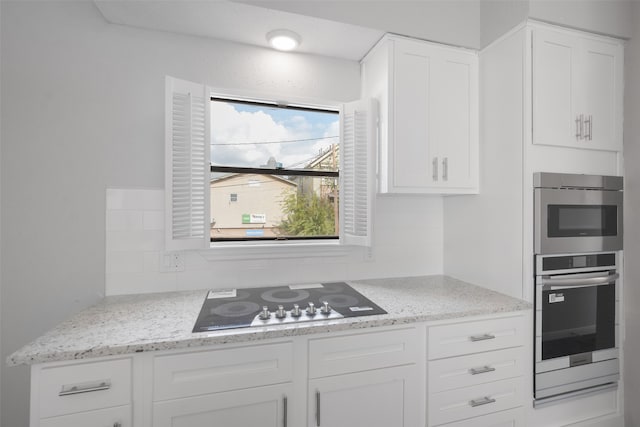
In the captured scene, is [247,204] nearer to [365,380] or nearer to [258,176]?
[258,176]

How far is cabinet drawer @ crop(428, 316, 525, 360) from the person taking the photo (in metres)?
1.54

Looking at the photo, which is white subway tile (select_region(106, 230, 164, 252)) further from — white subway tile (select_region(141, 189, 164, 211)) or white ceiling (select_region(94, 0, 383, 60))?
white ceiling (select_region(94, 0, 383, 60))

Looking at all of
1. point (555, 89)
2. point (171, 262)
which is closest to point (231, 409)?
point (171, 262)

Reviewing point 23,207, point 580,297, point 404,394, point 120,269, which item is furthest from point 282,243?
point 580,297

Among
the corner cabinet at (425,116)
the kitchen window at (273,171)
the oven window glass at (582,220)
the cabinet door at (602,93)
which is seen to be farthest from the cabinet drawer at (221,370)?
the cabinet door at (602,93)

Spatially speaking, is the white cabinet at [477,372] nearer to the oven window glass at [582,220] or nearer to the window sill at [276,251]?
the oven window glass at [582,220]

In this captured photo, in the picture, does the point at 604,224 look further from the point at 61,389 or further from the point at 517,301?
the point at 61,389

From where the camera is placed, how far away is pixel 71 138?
1713 mm

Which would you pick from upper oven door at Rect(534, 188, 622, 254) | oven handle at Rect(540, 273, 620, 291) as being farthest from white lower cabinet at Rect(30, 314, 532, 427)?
upper oven door at Rect(534, 188, 622, 254)

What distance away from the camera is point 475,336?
1598 mm

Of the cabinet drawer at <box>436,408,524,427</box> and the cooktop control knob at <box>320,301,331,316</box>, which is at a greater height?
the cooktop control knob at <box>320,301,331,316</box>

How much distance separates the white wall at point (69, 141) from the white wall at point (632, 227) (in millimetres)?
2410

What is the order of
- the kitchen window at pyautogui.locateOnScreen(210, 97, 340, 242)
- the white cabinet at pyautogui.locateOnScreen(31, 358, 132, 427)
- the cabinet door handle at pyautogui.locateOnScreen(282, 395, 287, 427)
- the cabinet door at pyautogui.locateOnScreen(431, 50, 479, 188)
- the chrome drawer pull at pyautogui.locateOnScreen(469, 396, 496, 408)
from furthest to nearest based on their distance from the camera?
the kitchen window at pyautogui.locateOnScreen(210, 97, 340, 242)
the cabinet door at pyautogui.locateOnScreen(431, 50, 479, 188)
the chrome drawer pull at pyautogui.locateOnScreen(469, 396, 496, 408)
the cabinet door handle at pyautogui.locateOnScreen(282, 395, 287, 427)
the white cabinet at pyautogui.locateOnScreen(31, 358, 132, 427)

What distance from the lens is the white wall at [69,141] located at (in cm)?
163
